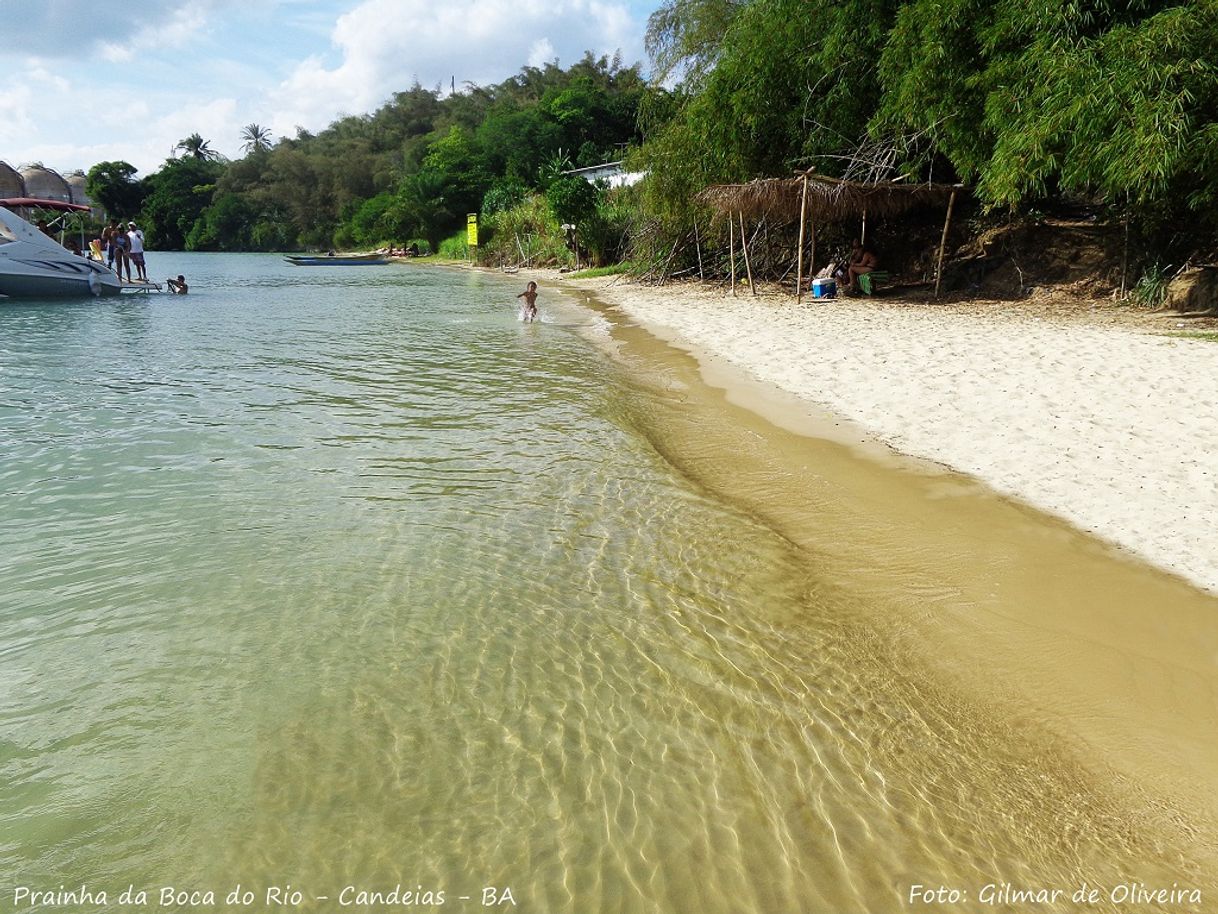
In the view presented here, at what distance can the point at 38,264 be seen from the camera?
1942 centimetres

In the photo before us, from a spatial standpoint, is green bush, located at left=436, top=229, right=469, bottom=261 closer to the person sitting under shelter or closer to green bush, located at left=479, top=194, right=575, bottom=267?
green bush, located at left=479, top=194, right=575, bottom=267

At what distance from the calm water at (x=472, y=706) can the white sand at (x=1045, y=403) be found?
2.18 metres

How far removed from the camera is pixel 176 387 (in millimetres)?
9914

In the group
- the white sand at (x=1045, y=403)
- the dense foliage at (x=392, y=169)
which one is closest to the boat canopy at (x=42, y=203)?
the white sand at (x=1045, y=403)

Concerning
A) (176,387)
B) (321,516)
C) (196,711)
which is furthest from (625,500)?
(176,387)

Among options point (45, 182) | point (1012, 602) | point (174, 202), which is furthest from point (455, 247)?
point (1012, 602)

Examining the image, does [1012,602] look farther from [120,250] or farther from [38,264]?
[120,250]

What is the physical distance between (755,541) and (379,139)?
9695 cm

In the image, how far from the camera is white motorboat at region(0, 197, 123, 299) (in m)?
18.5

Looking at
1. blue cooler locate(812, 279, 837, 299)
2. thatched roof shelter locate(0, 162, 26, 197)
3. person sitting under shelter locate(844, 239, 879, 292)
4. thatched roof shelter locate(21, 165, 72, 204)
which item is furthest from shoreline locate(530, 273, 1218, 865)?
thatched roof shelter locate(21, 165, 72, 204)

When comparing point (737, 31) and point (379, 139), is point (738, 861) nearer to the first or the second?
point (737, 31)

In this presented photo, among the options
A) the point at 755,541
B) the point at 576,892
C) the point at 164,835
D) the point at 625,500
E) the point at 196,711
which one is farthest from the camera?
the point at 625,500

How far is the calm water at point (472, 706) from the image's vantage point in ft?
8.41

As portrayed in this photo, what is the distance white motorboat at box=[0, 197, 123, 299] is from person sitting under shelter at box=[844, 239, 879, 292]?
20.3 m
